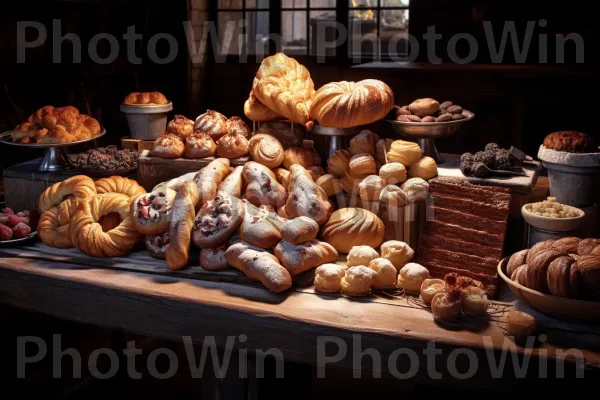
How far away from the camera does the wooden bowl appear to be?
2.22 m

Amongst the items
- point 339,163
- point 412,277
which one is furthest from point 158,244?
point 412,277

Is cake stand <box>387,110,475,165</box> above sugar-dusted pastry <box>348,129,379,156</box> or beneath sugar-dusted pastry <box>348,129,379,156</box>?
above

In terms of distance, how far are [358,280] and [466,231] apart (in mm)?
558

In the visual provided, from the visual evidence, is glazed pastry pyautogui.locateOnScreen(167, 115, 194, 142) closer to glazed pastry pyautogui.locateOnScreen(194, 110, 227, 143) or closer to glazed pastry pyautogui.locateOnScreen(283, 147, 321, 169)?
glazed pastry pyautogui.locateOnScreen(194, 110, 227, 143)

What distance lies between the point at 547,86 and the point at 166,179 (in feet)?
16.9

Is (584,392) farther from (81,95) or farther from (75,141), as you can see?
(81,95)

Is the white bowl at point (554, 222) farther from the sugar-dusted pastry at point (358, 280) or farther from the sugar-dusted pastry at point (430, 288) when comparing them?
the sugar-dusted pastry at point (358, 280)

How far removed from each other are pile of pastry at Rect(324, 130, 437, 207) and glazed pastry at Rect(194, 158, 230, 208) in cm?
48

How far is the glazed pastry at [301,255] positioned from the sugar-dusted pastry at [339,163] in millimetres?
519

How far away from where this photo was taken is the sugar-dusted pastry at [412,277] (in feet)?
8.41

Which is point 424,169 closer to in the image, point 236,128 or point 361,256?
point 361,256

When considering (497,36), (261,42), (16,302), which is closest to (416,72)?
(497,36)

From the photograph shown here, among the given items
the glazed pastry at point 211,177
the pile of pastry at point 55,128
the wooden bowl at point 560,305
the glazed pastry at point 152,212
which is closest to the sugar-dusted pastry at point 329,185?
the glazed pastry at point 211,177

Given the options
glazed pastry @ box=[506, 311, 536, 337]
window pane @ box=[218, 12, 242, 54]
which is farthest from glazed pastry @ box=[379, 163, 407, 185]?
window pane @ box=[218, 12, 242, 54]
